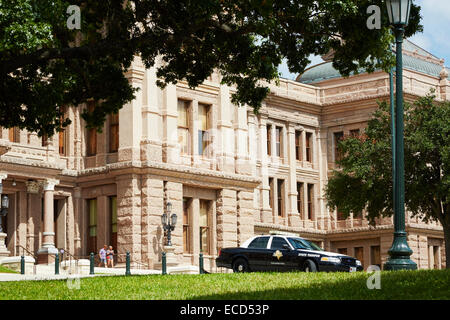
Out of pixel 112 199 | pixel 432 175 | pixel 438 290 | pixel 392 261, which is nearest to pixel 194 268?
pixel 112 199

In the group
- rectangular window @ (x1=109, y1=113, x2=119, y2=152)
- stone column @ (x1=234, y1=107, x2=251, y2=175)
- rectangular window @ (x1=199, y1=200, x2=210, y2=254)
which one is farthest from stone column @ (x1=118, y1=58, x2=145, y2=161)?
stone column @ (x1=234, y1=107, x2=251, y2=175)

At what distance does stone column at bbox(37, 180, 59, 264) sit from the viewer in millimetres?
43344

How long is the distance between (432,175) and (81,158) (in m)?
16.9

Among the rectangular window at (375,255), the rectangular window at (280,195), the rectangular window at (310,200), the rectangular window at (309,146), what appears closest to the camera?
the rectangular window at (280,195)

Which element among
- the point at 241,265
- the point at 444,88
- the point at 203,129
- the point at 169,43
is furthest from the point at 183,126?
the point at 169,43

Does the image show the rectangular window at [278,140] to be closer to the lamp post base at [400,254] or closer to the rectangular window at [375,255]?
the rectangular window at [375,255]

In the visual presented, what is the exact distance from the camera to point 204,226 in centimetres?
4919

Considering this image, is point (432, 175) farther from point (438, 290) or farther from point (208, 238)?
point (438, 290)

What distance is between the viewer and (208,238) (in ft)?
161

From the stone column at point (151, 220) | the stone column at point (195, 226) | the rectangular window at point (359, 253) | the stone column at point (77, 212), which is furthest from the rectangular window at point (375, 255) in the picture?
the stone column at point (77, 212)

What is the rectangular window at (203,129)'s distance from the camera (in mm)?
49031

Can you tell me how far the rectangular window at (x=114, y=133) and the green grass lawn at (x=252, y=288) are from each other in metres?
26.3

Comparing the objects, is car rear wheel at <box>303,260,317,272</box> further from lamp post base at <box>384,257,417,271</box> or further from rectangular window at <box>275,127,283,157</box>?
rectangular window at <box>275,127,283,157</box>

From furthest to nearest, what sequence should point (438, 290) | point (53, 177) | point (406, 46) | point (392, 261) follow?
point (406, 46), point (53, 177), point (392, 261), point (438, 290)
